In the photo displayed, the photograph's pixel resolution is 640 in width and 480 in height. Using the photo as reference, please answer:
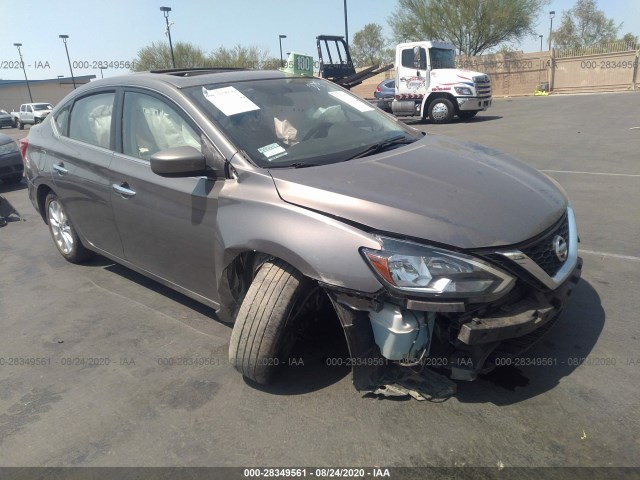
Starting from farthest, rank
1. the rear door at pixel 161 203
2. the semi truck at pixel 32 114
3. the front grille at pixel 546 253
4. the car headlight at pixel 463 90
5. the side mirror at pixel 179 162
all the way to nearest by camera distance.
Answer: the semi truck at pixel 32 114 → the car headlight at pixel 463 90 → the rear door at pixel 161 203 → the side mirror at pixel 179 162 → the front grille at pixel 546 253

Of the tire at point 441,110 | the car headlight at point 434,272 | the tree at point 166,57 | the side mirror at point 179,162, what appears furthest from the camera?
the tree at point 166,57

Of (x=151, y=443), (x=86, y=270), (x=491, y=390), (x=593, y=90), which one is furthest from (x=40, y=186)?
(x=593, y=90)

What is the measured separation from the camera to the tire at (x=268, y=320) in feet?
8.42

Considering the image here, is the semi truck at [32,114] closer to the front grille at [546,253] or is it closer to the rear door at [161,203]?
the rear door at [161,203]

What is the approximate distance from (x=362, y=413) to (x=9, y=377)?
7.26ft

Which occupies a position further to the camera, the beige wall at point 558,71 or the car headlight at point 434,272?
the beige wall at point 558,71

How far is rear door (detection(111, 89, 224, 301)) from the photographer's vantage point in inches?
119

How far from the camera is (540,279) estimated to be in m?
2.39

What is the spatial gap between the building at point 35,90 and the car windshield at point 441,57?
165 ft

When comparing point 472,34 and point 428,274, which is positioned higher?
point 472,34

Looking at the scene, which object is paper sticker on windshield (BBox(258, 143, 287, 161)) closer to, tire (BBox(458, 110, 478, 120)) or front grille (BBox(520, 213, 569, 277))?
front grille (BBox(520, 213, 569, 277))

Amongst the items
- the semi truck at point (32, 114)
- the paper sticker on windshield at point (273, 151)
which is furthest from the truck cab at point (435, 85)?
the semi truck at point (32, 114)

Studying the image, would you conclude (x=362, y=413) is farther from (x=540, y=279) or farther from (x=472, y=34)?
(x=472, y=34)

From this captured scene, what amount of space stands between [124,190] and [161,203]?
0.46m
